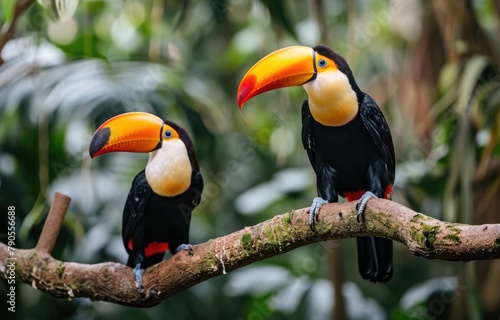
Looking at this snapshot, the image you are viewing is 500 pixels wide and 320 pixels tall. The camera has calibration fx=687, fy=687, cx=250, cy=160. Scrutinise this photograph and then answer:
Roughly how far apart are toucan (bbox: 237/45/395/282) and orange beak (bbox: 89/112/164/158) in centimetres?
28

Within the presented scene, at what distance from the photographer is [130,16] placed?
5.03 meters

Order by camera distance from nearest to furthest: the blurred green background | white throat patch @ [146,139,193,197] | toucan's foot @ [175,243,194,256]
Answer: white throat patch @ [146,139,193,197] → toucan's foot @ [175,243,194,256] → the blurred green background

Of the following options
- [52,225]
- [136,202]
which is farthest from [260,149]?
[136,202]

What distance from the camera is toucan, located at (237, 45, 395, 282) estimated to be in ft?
5.63

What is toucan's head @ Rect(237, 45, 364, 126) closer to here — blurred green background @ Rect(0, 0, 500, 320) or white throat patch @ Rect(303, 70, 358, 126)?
white throat patch @ Rect(303, 70, 358, 126)

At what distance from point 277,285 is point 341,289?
61 centimetres

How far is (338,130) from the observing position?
192 cm

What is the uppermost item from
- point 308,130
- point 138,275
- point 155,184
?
point 308,130

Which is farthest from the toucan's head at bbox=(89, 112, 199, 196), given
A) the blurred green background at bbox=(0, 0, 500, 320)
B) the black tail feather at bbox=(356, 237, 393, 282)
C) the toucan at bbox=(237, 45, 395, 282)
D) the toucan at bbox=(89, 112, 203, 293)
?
the blurred green background at bbox=(0, 0, 500, 320)

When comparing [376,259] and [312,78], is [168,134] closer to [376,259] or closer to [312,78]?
[312,78]

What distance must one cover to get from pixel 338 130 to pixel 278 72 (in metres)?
0.31

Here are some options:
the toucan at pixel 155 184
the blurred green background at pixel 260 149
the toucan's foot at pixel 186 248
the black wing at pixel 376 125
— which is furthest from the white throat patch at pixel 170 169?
the blurred green background at pixel 260 149

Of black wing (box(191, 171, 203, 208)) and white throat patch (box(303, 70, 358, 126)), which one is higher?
white throat patch (box(303, 70, 358, 126))

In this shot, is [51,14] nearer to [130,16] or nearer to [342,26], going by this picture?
[130,16]
